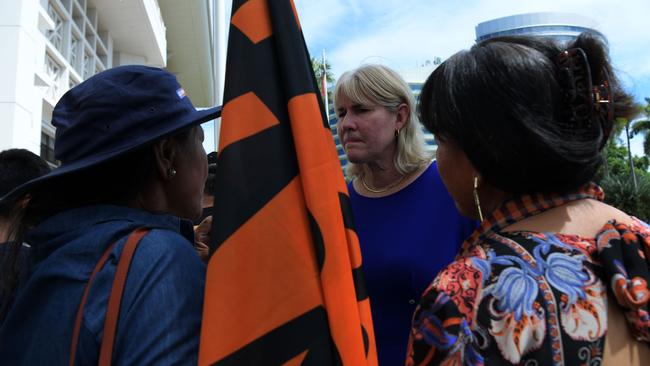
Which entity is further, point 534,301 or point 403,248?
point 403,248

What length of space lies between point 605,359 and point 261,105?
899 mm

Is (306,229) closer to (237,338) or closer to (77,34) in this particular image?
(237,338)

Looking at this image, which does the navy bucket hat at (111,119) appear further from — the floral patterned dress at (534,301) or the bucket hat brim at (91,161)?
the floral patterned dress at (534,301)

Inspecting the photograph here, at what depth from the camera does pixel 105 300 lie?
982 millimetres

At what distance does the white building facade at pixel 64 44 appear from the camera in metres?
8.74

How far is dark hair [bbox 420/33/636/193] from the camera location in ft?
3.39

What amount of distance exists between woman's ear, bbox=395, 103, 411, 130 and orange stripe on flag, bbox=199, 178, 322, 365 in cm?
124

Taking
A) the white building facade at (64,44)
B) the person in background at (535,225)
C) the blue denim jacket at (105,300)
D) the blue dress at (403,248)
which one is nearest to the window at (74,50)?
the white building facade at (64,44)

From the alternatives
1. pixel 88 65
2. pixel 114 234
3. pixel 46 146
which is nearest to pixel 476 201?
pixel 114 234

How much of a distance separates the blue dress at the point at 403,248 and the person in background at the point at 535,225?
771 millimetres

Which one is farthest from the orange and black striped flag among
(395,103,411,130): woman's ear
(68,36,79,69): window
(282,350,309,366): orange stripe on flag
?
(68,36,79,69): window

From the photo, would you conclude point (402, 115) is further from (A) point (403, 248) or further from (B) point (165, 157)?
(B) point (165, 157)

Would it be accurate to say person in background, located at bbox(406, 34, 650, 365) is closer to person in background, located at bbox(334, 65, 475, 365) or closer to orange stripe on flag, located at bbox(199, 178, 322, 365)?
orange stripe on flag, located at bbox(199, 178, 322, 365)

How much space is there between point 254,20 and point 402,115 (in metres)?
1.20
